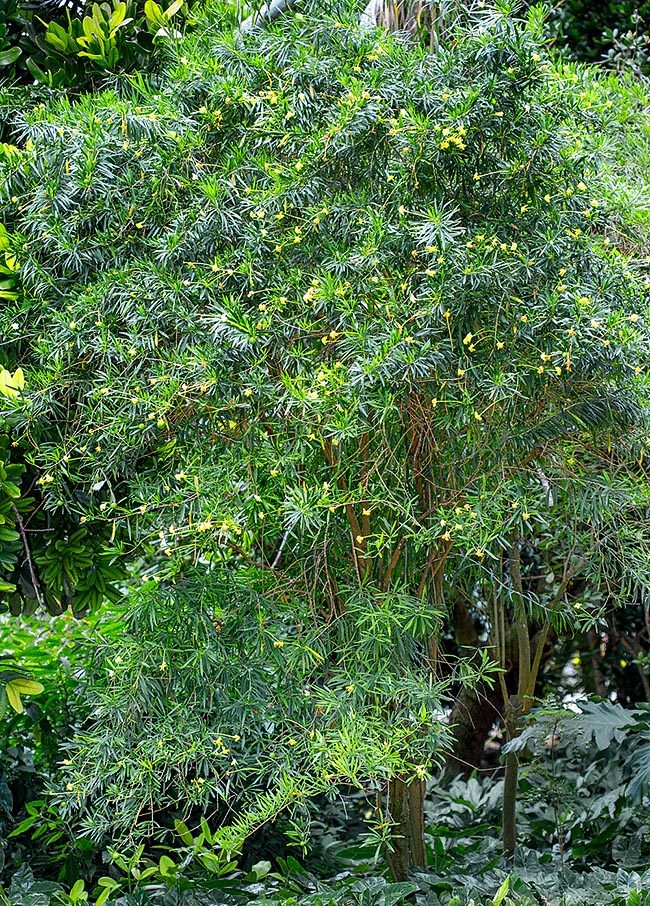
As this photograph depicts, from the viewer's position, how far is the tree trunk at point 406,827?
288 cm

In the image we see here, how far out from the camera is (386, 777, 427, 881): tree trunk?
288cm

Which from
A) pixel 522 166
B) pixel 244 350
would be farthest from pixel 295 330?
pixel 522 166

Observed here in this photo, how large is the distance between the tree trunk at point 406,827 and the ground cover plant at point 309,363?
0.27m

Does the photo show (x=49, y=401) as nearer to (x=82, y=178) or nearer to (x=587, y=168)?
(x=82, y=178)

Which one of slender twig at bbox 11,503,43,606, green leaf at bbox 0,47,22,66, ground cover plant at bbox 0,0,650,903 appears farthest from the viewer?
green leaf at bbox 0,47,22,66

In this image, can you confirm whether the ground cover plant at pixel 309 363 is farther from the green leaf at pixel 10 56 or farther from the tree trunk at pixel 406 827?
the green leaf at pixel 10 56

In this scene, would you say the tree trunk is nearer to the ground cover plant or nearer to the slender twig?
the ground cover plant

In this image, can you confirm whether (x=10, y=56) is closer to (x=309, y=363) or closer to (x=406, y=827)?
(x=309, y=363)

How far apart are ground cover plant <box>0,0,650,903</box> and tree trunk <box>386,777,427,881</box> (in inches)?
10.6

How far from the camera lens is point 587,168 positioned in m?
2.51

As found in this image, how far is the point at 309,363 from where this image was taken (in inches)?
90.4

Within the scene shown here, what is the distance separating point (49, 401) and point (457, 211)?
119 centimetres

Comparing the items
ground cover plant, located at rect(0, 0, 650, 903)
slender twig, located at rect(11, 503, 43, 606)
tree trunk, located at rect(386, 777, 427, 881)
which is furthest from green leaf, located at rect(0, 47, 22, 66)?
tree trunk, located at rect(386, 777, 427, 881)

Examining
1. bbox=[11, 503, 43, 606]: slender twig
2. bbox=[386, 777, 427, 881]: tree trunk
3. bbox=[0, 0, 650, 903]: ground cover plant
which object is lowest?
bbox=[386, 777, 427, 881]: tree trunk
